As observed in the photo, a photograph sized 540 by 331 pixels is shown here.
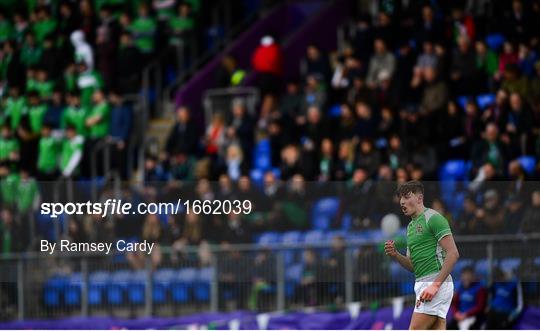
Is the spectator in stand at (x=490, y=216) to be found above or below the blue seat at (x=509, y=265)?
above

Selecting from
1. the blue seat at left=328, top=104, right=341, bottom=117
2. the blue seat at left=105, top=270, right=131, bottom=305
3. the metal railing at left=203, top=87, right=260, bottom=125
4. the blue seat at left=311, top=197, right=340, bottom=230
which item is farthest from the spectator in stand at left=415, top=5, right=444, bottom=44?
the blue seat at left=105, top=270, right=131, bottom=305

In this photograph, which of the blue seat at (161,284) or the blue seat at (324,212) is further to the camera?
the blue seat at (161,284)

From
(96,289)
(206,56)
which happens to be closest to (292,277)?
(96,289)

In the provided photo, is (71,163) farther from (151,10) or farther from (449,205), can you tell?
(449,205)

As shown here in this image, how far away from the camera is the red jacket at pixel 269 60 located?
24.6 metres

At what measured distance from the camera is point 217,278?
18406 mm

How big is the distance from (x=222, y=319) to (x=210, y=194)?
1795 mm

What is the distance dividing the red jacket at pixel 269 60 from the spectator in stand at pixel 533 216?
7.93 meters

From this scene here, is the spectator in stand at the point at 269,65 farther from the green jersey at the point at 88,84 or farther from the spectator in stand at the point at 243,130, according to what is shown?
Result: the green jersey at the point at 88,84

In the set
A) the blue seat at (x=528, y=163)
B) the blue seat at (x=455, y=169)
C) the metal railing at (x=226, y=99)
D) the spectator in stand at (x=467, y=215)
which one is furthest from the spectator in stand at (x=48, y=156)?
the spectator in stand at (x=467, y=215)

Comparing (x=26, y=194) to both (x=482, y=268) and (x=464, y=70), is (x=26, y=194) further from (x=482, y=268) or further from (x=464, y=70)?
(x=464, y=70)

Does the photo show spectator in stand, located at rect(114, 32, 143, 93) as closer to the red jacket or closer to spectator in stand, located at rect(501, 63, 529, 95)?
the red jacket

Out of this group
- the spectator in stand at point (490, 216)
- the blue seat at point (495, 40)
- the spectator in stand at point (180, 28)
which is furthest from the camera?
the spectator in stand at point (180, 28)

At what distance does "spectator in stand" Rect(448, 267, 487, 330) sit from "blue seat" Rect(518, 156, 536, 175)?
6.97 ft
